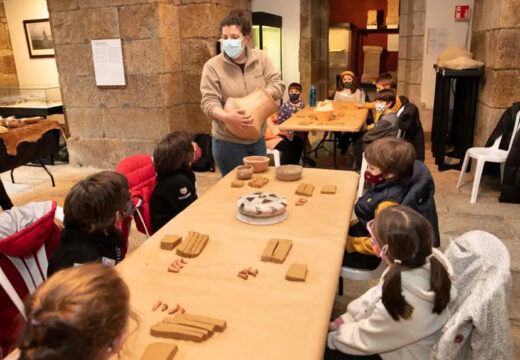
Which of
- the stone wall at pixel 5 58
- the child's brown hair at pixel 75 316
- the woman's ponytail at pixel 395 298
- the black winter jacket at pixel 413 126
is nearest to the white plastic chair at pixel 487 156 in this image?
the black winter jacket at pixel 413 126

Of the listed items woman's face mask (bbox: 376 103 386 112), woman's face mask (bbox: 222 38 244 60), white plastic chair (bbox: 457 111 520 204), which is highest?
woman's face mask (bbox: 222 38 244 60)

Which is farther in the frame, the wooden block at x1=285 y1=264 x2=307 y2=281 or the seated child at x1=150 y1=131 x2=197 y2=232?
the seated child at x1=150 y1=131 x2=197 y2=232

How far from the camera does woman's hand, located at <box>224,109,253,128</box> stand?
249 centimetres

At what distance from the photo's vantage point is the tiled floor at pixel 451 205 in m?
2.71

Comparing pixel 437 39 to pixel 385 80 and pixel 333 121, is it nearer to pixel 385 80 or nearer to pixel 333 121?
pixel 385 80

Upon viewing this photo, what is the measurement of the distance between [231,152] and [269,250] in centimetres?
140

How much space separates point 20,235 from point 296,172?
54.0 inches

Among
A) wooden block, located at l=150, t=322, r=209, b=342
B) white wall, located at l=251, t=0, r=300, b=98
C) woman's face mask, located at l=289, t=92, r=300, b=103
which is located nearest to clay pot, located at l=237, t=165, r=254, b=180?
wooden block, located at l=150, t=322, r=209, b=342

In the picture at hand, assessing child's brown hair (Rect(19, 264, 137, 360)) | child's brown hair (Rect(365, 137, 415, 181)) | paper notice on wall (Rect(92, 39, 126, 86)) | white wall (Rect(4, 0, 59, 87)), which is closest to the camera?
child's brown hair (Rect(19, 264, 137, 360))

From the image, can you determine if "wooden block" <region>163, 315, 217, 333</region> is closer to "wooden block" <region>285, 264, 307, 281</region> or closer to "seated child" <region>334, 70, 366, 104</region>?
"wooden block" <region>285, 264, 307, 281</region>

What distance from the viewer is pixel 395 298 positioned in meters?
1.34

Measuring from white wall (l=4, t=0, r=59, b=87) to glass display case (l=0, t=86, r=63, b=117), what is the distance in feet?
5.37

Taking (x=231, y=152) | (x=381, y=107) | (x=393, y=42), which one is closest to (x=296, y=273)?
(x=231, y=152)

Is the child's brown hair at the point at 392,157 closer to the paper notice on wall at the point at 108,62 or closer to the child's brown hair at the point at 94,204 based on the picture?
the child's brown hair at the point at 94,204
